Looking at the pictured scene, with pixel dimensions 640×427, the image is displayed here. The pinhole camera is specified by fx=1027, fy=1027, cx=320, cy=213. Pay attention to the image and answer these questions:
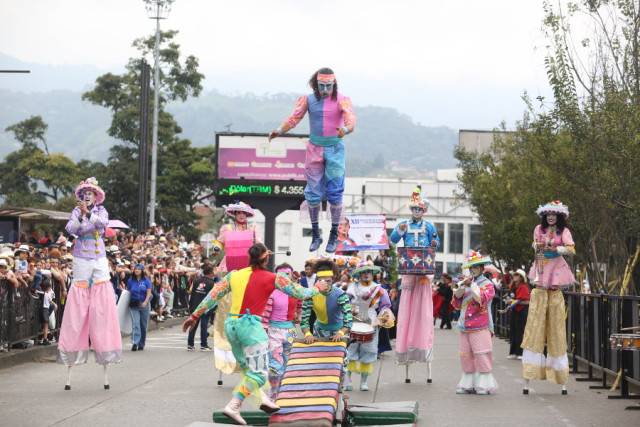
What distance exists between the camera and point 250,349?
35.6ft

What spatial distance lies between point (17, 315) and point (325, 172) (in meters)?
9.33

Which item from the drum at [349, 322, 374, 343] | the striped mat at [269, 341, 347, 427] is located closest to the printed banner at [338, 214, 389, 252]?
the drum at [349, 322, 374, 343]

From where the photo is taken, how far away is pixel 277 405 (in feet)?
35.9

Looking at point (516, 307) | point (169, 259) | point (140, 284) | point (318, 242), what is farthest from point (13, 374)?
point (169, 259)

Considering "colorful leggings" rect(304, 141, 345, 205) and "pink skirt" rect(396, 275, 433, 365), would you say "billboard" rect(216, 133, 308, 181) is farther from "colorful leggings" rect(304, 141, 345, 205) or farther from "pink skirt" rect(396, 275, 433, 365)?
"colorful leggings" rect(304, 141, 345, 205)

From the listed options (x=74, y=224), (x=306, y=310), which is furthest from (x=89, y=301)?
(x=306, y=310)

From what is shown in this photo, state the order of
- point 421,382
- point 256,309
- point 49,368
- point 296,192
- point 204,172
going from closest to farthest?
1. point 256,309
2. point 421,382
3. point 49,368
4. point 296,192
5. point 204,172

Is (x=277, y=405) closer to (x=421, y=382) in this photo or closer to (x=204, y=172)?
(x=421, y=382)

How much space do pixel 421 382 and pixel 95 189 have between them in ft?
20.3

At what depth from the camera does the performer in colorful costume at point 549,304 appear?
15.2 meters

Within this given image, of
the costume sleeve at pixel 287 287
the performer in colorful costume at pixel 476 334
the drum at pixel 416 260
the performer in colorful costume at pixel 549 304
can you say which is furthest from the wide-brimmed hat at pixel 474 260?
the costume sleeve at pixel 287 287

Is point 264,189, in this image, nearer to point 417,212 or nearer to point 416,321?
point 416,321

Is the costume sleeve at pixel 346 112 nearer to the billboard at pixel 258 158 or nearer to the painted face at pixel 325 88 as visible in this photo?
the painted face at pixel 325 88

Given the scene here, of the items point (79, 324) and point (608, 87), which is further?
point (608, 87)
